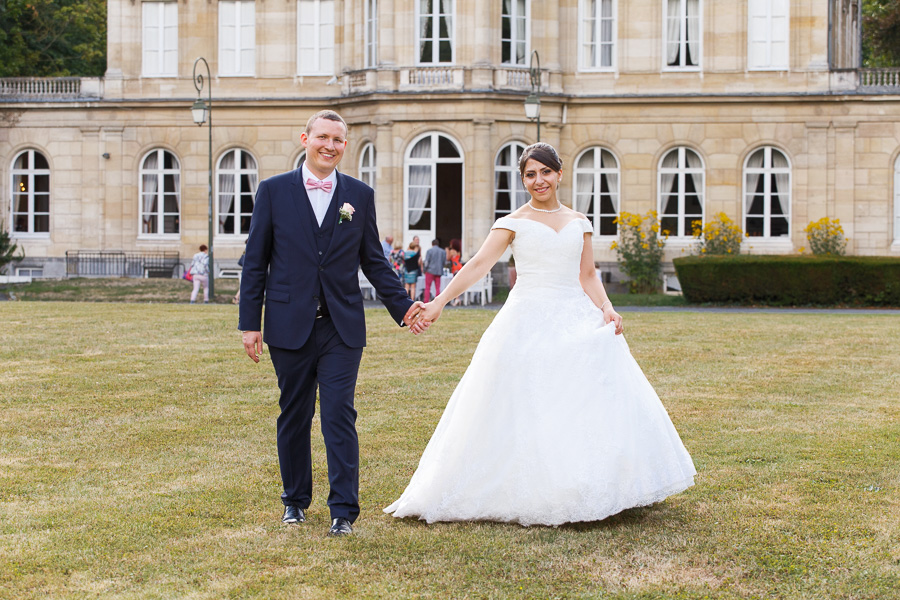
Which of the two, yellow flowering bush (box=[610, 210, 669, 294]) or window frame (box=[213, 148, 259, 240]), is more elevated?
window frame (box=[213, 148, 259, 240])

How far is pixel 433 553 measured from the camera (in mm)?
6117

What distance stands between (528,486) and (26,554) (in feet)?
8.60

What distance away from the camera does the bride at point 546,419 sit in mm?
6609

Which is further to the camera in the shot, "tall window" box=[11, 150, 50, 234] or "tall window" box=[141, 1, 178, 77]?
"tall window" box=[11, 150, 50, 234]

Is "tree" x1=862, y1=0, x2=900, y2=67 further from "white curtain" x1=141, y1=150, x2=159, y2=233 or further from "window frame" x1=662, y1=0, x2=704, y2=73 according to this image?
"white curtain" x1=141, y1=150, x2=159, y2=233

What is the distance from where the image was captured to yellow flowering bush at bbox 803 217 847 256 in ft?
107

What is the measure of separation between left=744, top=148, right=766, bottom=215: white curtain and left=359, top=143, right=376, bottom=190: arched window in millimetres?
10480

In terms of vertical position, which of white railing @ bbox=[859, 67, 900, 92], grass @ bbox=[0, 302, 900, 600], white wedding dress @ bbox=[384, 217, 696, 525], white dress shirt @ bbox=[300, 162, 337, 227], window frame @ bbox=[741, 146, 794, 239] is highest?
white railing @ bbox=[859, 67, 900, 92]

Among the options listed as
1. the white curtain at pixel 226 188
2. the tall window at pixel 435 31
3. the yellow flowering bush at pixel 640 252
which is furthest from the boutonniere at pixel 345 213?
the white curtain at pixel 226 188

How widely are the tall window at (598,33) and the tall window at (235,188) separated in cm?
1028

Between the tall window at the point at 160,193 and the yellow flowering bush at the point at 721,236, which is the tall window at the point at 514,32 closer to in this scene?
the yellow flowering bush at the point at 721,236

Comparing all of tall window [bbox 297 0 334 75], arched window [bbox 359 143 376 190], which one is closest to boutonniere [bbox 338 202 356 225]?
arched window [bbox 359 143 376 190]

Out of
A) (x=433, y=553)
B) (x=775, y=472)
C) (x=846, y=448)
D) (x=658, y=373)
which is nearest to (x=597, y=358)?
(x=433, y=553)

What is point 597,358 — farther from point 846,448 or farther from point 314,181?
point 846,448
